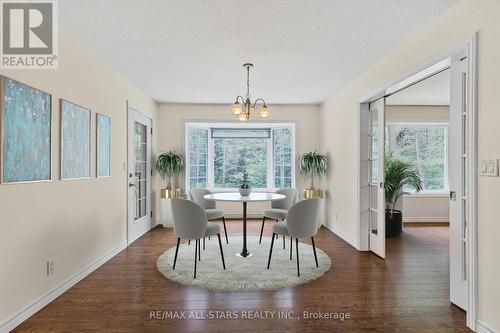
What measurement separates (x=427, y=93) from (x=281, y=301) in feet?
15.0

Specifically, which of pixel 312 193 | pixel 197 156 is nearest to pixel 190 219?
pixel 312 193

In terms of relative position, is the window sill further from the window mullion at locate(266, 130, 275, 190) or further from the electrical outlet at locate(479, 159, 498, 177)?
the electrical outlet at locate(479, 159, 498, 177)

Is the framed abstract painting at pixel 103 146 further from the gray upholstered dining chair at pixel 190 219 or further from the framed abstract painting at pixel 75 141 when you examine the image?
the gray upholstered dining chair at pixel 190 219

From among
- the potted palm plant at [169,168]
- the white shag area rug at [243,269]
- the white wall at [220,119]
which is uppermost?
the white wall at [220,119]

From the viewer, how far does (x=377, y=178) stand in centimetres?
372

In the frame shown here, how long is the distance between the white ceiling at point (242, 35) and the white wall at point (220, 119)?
156 centimetres

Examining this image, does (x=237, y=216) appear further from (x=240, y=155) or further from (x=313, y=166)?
(x=313, y=166)

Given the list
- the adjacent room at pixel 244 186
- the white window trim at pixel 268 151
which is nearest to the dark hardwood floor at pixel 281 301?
the adjacent room at pixel 244 186

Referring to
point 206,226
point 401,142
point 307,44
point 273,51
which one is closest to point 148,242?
point 206,226

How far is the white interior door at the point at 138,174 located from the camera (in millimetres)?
4395

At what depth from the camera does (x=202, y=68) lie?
12.1ft

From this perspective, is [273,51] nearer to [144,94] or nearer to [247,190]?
[247,190]

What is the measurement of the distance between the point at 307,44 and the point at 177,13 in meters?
1.33

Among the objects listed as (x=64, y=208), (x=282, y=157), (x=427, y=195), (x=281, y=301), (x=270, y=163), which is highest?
(x=282, y=157)
